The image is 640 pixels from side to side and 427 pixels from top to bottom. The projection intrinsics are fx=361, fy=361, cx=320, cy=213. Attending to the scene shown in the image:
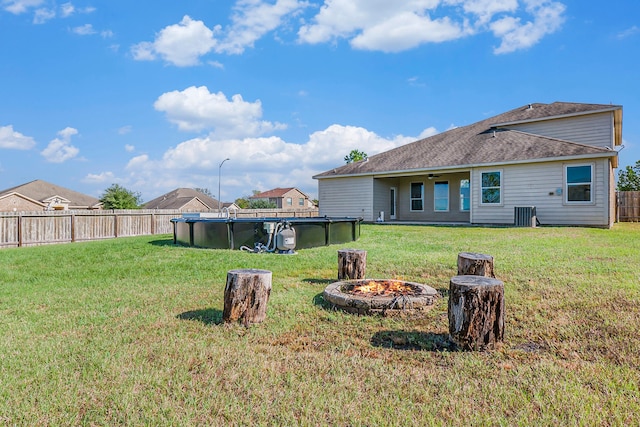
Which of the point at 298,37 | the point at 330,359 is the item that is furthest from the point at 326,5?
the point at 330,359

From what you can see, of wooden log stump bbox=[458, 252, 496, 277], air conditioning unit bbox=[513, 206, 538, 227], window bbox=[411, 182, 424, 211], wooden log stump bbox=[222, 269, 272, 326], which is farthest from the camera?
window bbox=[411, 182, 424, 211]

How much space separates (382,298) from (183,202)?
46.6 metres

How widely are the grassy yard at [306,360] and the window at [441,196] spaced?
13.0 meters

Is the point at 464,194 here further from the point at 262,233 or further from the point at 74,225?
the point at 74,225

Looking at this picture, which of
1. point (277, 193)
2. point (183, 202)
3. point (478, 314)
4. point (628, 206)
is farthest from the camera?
point (277, 193)

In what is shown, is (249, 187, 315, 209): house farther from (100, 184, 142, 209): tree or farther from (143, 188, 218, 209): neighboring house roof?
(100, 184, 142, 209): tree

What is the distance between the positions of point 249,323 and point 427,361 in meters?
1.74

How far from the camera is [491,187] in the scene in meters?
15.6

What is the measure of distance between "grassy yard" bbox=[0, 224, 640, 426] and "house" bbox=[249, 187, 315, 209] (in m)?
53.2

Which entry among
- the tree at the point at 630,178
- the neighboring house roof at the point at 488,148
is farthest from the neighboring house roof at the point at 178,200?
the tree at the point at 630,178

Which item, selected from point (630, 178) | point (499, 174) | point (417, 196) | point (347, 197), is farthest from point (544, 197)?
point (630, 178)

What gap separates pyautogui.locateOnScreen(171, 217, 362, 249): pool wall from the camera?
9.19 meters

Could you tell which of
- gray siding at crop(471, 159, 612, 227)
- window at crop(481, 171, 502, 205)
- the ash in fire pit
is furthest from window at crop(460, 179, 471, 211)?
the ash in fire pit

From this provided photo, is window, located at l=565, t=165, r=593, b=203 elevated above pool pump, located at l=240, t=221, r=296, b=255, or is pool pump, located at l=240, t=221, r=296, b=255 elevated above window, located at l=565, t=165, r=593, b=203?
window, located at l=565, t=165, r=593, b=203
